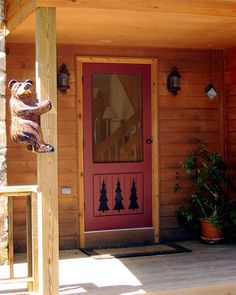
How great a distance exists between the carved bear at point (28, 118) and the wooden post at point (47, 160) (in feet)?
0.21

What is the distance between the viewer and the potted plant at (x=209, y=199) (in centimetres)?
627

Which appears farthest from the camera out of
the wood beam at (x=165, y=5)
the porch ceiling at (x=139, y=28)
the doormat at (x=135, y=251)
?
the doormat at (x=135, y=251)

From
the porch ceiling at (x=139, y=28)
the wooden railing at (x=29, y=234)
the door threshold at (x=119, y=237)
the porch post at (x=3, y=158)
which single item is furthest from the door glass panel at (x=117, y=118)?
the wooden railing at (x=29, y=234)

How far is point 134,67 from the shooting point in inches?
252

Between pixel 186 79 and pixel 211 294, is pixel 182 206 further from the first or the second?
pixel 211 294

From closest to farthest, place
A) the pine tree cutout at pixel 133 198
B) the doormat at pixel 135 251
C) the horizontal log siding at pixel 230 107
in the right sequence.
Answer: the doormat at pixel 135 251 → the pine tree cutout at pixel 133 198 → the horizontal log siding at pixel 230 107

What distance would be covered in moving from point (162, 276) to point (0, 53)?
2474 mm

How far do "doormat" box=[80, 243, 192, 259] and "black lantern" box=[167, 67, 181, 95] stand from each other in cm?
168

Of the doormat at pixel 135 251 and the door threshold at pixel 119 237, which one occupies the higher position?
the door threshold at pixel 119 237

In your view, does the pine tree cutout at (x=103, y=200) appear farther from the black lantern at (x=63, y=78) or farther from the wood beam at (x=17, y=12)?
Answer: the wood beam at (x=17, y=12)

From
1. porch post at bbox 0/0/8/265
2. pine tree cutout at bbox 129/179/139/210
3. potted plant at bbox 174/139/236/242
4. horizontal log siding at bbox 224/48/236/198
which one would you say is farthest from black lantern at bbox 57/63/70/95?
horizontal log siding at bbox 224/48/236/198

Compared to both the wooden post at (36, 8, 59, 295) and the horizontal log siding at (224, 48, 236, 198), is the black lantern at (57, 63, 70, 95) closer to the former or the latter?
the horizontal log siding at (224, 48, 236, 198)

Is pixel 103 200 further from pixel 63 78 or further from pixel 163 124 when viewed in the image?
pixel 63 78

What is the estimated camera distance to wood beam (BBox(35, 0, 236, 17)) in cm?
410
